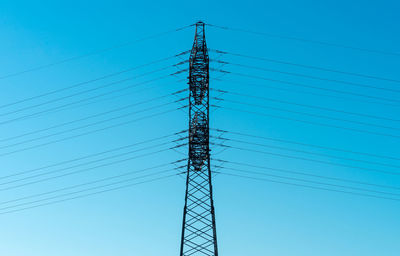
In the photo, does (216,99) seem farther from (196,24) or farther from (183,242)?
(183,242)

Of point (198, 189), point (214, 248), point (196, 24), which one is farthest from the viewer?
point (196, 24)

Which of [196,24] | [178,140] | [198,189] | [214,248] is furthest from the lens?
[196,24]

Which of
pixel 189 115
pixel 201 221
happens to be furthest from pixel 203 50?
pixel 201 221

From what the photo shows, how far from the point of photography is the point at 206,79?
128 ft

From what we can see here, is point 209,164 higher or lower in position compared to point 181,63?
lower

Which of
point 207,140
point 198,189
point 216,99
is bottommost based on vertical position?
point 198,189

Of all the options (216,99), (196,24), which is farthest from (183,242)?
(196,24)

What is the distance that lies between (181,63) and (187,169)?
979 cm

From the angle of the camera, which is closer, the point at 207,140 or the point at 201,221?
the point at 201,221

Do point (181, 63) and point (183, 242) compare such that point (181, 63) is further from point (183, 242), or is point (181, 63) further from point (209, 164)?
point (183, 242)

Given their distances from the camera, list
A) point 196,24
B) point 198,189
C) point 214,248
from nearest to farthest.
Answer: point 214,248 < point 198,189 < point 196,24

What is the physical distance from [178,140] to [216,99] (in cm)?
497

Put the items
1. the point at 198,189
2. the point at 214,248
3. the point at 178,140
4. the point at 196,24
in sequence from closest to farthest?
the point at 214,248 → the point at 198,189 → the point at 178,140 → the point at 196,24

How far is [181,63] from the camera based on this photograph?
40.2m
